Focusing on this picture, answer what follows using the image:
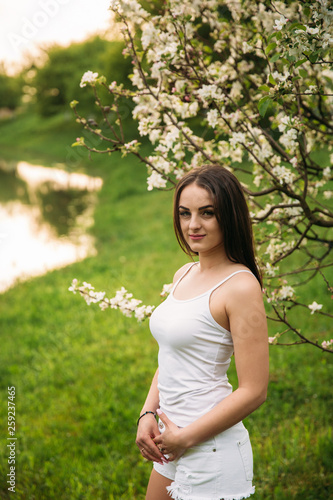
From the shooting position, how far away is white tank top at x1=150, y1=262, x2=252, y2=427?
185 cm

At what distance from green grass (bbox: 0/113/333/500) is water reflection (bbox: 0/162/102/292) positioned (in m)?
1.25

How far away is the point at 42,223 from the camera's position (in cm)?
1513

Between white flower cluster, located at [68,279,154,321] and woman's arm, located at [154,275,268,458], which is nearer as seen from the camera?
woman's arm, located at [154,275,268,458]

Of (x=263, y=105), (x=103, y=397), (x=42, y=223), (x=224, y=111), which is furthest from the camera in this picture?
(x=42, y=223)

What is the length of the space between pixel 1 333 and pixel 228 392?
6.11m

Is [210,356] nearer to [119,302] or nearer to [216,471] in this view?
[216,471]

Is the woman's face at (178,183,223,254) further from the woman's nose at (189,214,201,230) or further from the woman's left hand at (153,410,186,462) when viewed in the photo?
the woman's left hand at (153,410,186,462)

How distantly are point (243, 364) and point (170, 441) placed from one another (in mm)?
434

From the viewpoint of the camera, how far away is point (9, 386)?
573 centimetres

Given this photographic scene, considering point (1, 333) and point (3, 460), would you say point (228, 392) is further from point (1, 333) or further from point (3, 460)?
point (1, 333)

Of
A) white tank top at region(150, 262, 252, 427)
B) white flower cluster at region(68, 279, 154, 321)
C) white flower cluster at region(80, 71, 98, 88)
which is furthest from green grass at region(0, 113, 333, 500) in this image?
white flower cluster at region(80, 71, 98, 88)

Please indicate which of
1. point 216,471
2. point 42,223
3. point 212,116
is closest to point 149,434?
point 216,471

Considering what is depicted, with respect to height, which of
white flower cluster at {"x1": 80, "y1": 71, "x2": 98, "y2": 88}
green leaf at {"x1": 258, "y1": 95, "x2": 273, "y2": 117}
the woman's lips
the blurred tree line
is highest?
the blurred tree line

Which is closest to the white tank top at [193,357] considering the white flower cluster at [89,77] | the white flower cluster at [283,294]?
the white flower cluster at [283,294]
